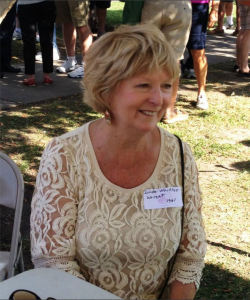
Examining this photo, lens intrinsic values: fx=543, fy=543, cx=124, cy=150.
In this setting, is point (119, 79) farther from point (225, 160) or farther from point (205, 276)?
point (225, 160)

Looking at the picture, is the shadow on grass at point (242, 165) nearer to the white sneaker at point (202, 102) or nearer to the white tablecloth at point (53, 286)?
the white sneaker at point (202, 102)

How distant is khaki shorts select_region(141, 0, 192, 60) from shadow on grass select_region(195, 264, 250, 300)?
2.36m

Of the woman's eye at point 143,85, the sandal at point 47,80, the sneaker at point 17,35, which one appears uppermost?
the woman's eye at point 143,85

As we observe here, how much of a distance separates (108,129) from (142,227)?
15.7 inches

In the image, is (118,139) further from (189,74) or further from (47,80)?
(189,74)

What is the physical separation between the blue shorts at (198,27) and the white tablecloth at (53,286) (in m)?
4.49

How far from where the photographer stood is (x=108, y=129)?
210 cm

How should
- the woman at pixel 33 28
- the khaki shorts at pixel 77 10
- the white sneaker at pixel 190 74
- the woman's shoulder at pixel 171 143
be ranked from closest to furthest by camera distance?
the woman's shoulder at pixel 171 143 < the woman at pixel 33 28 < the khaki shorts at pixel 77 10 < the white sneaker at pixel 190 74

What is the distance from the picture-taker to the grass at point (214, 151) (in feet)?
10.9

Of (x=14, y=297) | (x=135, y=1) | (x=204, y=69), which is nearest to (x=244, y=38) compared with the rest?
(x=204, y=69)

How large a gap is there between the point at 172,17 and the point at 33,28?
191 cm

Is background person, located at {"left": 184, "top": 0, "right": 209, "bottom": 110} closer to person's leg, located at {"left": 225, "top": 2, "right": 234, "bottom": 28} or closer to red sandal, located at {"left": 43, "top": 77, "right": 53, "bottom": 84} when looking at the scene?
red sandal, located at {"left": 43, "top": 77, "right": 53, "bottom": 84}

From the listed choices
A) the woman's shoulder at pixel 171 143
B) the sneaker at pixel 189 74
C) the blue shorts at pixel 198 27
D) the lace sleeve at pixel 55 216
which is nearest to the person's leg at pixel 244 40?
the sneaker at pixel 189 74

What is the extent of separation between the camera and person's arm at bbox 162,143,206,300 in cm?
212
